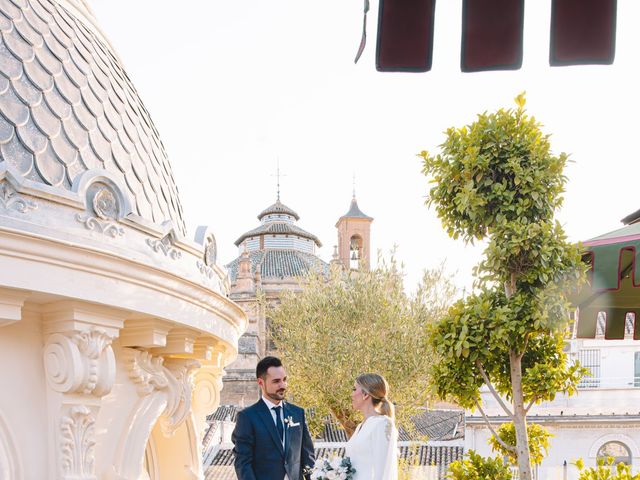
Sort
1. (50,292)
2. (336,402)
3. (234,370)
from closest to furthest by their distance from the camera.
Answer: (50,292), (336,402), (234,370)

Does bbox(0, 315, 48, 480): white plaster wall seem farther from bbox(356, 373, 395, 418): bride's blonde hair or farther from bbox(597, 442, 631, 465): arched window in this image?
bbox(597, 442, 631, 465): arched window

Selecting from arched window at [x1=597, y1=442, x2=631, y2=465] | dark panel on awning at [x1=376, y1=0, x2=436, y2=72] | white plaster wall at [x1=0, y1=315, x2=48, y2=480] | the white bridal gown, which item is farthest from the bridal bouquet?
arched window at [x1=597, y1=442, x2=631, y2=465]

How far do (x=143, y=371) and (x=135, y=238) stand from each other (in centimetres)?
110

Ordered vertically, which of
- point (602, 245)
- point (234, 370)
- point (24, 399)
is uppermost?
point (602, 245)

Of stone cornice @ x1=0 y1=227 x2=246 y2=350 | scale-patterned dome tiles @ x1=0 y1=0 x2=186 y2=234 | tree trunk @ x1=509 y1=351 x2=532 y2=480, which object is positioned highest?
scale-patterned dome tiles @ x1=0 y1=0 x2=186 y2=234

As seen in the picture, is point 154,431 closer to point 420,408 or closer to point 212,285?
point 212,285

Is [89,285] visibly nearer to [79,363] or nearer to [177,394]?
[79,363]

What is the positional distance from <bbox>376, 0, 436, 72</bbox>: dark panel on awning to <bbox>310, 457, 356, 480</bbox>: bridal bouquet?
3757 millimetres

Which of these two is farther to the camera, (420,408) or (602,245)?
(420,408)

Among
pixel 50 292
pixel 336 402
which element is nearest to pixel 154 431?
pixel 50 292

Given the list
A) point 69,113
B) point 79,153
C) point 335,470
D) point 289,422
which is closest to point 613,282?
point 335,470

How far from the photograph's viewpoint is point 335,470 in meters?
5.77

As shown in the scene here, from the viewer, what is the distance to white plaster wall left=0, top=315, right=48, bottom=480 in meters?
5.65

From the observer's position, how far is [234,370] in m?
47.0
